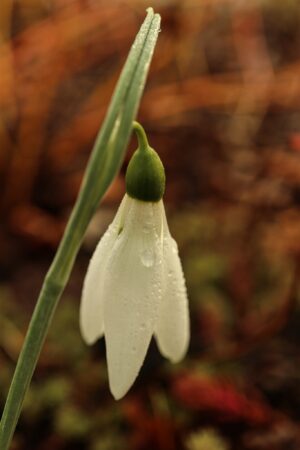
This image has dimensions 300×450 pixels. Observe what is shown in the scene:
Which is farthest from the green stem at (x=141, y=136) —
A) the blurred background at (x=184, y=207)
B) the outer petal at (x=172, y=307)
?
the blurred background at (x=184, y=207)

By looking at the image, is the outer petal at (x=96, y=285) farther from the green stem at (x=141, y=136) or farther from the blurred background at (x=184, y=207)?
the blurred background at (x=184, y=207)

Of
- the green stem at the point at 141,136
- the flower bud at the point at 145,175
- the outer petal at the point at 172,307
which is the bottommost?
the outer petal at the point at 172,307

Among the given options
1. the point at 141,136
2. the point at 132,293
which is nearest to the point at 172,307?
the point at 132,293

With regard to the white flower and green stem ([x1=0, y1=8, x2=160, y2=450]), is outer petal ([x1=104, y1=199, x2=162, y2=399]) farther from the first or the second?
green stem ([x1=0, y1=8, x2=160, y2=450])

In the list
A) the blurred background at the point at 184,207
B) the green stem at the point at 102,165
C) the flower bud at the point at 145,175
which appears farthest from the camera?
the blurred background at the point at 184,207

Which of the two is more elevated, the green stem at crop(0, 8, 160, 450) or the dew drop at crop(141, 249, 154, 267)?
the green stem at crop(0, 8, 160, 450)

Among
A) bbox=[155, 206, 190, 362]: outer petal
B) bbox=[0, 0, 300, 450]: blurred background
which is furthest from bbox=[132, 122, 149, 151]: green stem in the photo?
bbox=[0, 0, 300, 450]: blurred background

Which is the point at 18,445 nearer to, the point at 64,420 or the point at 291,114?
the point at 64,420
